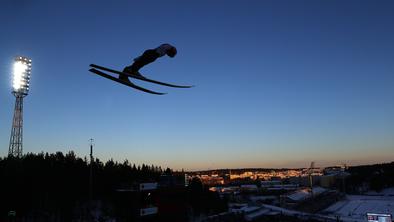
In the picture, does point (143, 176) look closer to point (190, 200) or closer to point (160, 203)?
point (190, 200)

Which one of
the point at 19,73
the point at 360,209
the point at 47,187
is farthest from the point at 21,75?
the point at 360,209

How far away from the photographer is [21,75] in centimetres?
4197

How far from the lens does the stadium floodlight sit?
3956 cm

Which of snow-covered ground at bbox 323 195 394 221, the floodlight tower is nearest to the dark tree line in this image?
the floodlight tower

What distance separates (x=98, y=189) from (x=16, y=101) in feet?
80.4

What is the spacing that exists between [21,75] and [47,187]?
1580 centimetres

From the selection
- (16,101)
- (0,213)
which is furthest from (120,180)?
(16,101)

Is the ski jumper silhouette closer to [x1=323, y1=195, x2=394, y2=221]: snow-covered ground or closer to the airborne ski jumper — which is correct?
the airborne ski jumper

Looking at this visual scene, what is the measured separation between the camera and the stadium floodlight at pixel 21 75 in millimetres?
39562

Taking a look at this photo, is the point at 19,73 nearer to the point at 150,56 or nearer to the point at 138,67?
the point at 138,67

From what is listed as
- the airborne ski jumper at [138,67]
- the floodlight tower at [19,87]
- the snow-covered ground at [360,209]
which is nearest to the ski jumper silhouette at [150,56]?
the airborne ski jumper at [138,67]

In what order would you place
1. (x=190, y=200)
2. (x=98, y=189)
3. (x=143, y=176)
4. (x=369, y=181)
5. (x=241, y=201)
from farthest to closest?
(x=369, y=181) < (x=241, y=201) < (x=143, y=176) < (x=190, y=200) < (x=98, y=189)

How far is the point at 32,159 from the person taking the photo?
59.2 meters

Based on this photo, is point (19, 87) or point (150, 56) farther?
point (19, 87)
